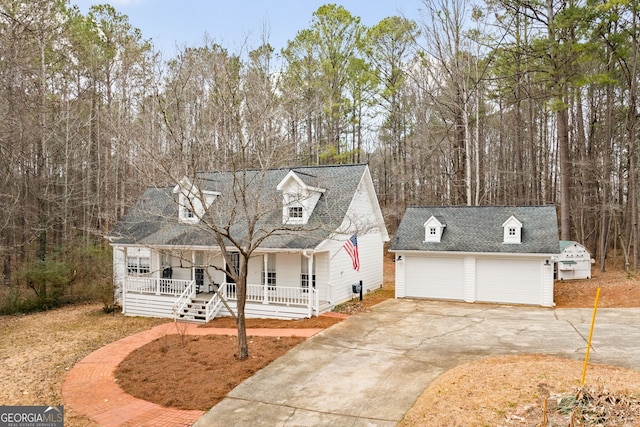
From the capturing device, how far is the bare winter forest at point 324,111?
12.5 metres

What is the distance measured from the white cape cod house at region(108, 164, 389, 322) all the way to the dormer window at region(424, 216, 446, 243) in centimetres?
278

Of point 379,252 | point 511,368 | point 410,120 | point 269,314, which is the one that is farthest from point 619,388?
point 410,120

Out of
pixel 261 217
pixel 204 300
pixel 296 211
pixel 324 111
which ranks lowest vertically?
pixel 204 300

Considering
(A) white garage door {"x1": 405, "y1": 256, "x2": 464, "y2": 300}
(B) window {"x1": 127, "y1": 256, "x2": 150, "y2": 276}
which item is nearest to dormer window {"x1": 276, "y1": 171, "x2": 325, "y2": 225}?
(A) white garage door {"x1": 405, "y1": 256, "x2": 464, "y2": 300}

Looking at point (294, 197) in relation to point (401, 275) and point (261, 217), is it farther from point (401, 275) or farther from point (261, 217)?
point (401, 275)

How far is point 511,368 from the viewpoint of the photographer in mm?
8766

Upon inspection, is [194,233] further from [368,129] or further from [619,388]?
[368,129]

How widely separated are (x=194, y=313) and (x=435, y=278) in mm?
10292

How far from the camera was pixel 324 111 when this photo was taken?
28359 mm

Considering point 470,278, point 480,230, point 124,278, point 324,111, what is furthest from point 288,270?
point 324,111

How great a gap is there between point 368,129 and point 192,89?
2151 centimetres

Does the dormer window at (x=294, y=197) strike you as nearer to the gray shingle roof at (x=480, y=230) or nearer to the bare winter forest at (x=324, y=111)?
the bare winter forest at (x=324, y=111)

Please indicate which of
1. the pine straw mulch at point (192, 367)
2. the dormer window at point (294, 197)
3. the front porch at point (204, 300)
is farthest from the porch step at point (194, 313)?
the dormer window at point (294, 197)

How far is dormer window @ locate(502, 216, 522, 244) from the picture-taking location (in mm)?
17375
